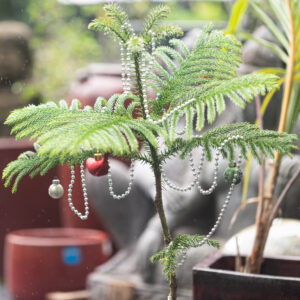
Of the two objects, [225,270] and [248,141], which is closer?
[248,141]

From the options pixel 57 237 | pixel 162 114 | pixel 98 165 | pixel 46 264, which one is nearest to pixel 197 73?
pixel 162 114

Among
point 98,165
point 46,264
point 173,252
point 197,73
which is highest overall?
point 197,73

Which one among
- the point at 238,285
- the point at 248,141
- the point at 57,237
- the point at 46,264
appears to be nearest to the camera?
the point at 248,141

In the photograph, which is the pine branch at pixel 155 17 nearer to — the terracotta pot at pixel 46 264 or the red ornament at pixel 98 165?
the red ornament at pixel 98 165

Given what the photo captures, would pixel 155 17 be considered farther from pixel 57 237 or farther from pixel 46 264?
pixel 57 237

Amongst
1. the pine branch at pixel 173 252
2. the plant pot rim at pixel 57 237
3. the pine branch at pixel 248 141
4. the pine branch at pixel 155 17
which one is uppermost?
the pine branch at pixel 155 17

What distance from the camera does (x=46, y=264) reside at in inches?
68.1

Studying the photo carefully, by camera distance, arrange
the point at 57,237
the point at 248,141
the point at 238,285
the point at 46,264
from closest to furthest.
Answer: the point at 248,141 → the point at 238,285 → the point at 46,264 → the point at 57,237

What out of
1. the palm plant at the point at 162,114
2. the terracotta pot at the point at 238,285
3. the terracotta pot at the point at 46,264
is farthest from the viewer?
the terracotta pot at the point at 46,264

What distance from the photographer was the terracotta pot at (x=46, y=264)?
173 centimetres

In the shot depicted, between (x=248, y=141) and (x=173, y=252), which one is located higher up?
(x=248, y=141)

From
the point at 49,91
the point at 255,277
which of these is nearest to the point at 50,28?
the point at 49,91

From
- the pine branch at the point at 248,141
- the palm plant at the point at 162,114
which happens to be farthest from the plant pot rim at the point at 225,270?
the pine branch at the point at 248,141

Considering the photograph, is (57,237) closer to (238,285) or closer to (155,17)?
(238,285)
